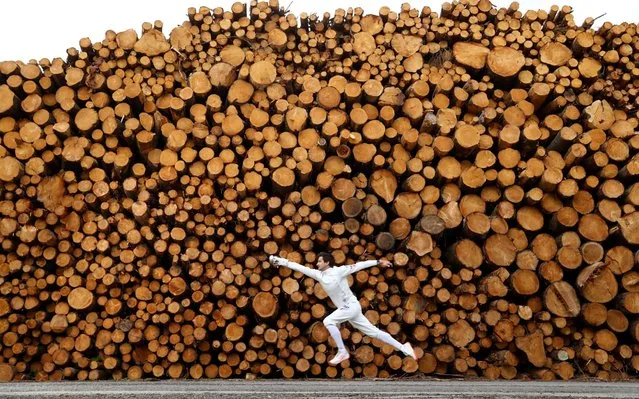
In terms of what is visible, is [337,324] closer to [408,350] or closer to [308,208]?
[408,350]

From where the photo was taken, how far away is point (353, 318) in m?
4.40

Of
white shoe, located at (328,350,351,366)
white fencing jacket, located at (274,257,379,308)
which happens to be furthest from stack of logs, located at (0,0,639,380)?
white fencing jacket, located at (274,257,379,308)

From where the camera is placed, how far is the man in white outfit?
14.1ft

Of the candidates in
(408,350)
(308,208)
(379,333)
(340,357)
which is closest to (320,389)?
(340,357)

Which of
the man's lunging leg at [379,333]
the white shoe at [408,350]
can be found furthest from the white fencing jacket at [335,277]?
the white shoe at [408,350]

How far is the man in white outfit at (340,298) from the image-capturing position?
4.31 metres

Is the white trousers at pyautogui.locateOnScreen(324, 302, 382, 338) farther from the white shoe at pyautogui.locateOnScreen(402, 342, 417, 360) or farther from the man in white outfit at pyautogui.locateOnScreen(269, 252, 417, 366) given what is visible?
the white shoe at pyautogui.locateOnScreen(402, 342, 417, 360)

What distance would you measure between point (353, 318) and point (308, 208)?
113cm

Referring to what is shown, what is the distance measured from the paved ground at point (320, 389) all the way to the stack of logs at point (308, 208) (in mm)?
269

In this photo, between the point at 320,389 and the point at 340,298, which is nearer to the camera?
the point at 320,389

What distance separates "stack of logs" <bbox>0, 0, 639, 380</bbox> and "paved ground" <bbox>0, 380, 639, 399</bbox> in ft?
0.88

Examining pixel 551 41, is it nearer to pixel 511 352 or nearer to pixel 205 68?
pixel 511 352

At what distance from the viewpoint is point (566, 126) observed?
17.8 ft

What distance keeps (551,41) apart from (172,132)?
13.6 ft
